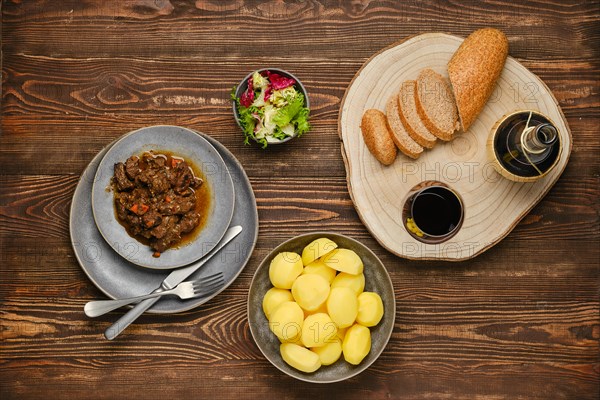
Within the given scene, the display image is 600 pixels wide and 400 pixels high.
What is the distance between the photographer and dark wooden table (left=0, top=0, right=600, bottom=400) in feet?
7.34

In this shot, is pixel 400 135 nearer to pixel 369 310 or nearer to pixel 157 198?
pixel 369 310

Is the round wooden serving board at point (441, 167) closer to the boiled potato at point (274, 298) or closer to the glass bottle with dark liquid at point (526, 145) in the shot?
the glass bottle with dark liquid at point (526, 145)

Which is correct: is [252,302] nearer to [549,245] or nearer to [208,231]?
[208,231]

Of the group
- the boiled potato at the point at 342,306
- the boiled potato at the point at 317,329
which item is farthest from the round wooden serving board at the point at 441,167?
the boiled potato at the point at 317,329

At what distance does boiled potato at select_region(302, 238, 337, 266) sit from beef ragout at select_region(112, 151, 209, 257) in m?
0.47

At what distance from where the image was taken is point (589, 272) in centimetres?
229

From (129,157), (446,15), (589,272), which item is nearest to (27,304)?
(129,157)

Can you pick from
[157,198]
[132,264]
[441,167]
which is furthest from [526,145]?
A: [132,264]

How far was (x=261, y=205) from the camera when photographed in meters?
2.25

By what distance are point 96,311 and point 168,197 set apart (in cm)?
55

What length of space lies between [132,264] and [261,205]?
23.7 inches

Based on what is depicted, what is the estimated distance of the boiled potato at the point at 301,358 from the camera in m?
2.00

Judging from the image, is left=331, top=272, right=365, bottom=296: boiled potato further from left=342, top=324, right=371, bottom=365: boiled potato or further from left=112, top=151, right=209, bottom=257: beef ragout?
left=112, top=151, right=209, bottom=257: beef ragout

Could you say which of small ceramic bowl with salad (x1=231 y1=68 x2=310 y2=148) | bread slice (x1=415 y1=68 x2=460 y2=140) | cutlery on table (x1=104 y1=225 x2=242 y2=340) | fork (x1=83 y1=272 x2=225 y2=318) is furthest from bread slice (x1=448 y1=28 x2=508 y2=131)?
fork (x1=83 y1=272 x2=225 y2=318)
